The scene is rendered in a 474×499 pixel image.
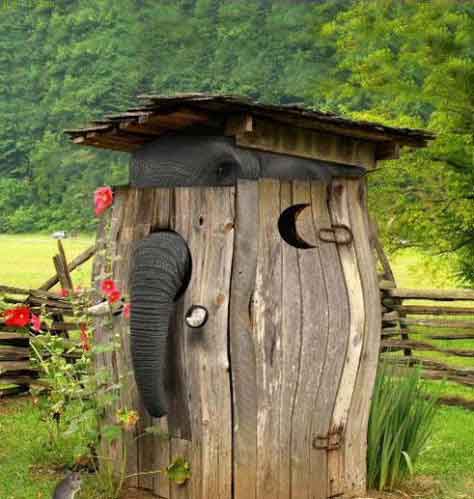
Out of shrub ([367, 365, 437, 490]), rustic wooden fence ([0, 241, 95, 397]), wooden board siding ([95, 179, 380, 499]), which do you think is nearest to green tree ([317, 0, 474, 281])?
rustic wooden fence ([0, 241, 95, 397])

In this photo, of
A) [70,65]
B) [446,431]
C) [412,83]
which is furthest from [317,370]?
[70,65]

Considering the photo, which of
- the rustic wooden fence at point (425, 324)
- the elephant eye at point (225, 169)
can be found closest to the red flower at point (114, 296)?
the elephant eye at point (225, 169)

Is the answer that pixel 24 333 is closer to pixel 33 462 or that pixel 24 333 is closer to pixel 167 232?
pixel 33 462

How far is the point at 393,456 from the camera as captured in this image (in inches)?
225

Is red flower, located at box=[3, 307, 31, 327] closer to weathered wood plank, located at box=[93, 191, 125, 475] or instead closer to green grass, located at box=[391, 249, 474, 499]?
weathered wood plank, located at box=[93, 191, 125, 475]

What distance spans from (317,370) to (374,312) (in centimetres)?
55

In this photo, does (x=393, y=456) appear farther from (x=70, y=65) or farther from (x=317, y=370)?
(x=70, y=65)

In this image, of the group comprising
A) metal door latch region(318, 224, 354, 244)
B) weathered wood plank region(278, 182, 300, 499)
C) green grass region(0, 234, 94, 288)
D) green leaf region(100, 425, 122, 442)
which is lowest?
green leaf region(100, 425, 122, 442)

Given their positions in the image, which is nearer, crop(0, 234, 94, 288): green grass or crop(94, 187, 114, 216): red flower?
crop(94, 187, 114, 216): red flower

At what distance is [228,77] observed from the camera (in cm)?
5828

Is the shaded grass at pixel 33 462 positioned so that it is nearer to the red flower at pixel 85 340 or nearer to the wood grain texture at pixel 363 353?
the red flower at pixel 85 340

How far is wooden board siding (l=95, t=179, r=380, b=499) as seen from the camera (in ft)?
16.1

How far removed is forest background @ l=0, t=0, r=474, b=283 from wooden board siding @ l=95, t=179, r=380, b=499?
9329mm

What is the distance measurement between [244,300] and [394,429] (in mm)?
1547
